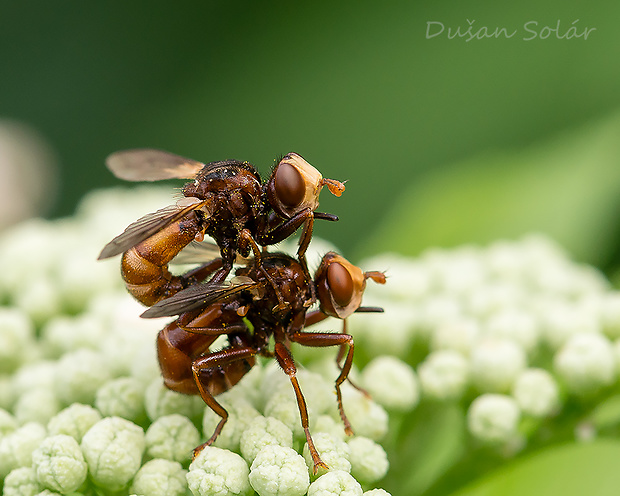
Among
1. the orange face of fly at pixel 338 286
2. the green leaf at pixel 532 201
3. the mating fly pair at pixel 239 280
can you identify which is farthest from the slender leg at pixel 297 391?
the green leaf at pixel 532 201

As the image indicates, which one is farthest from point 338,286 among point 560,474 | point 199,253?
point 560,474

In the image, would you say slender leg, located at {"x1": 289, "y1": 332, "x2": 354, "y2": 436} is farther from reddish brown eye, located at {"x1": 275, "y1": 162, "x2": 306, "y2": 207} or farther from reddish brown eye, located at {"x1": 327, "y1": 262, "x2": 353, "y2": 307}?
reddish brown eye, located at {"x1": 275, "y1": 162, "x2": 306, "y2": 207}

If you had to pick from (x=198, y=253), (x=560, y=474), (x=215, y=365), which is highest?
(x=198, y=253)

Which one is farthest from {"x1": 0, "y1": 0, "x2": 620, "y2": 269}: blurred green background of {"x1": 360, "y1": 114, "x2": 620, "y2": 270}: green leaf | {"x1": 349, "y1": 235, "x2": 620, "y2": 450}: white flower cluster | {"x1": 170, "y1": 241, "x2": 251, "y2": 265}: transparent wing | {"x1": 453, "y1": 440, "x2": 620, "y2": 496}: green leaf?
{"x1": 170, "y1": 241, "x2": 251, "y2": 265}: transparent wing

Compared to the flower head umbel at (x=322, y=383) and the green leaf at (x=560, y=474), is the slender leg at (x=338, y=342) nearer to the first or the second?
the flower head umbel at (x=322, y=383)

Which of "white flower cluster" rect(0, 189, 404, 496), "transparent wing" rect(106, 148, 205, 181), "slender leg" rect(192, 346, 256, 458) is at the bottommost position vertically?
"white flower cluster" rect(0, 189, 404, 496)

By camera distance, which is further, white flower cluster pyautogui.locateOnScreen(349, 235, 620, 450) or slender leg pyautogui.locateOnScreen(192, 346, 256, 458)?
white flower cluster pyautogui.locateOnScreen(349, 235, 620, 450)

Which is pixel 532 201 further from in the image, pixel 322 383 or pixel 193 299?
pixel 193 299
